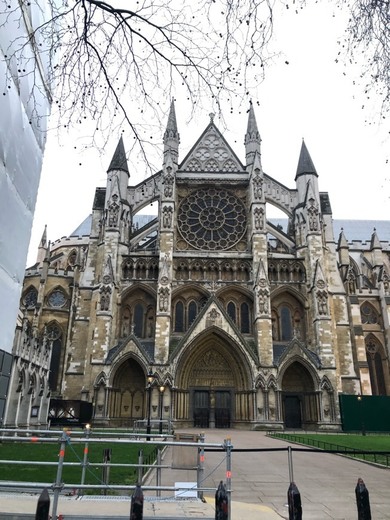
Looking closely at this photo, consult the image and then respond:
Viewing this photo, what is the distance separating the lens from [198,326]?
92.3 ft

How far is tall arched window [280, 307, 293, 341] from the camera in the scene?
3033 centimetres

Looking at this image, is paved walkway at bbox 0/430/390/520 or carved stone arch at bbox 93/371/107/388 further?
carved stone arch at bbox 93/371/107/388

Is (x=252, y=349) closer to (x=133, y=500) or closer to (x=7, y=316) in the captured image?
(x=7, y=316)

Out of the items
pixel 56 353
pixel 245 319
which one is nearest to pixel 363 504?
pixel 245 319

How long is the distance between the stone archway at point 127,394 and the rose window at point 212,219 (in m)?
10.1

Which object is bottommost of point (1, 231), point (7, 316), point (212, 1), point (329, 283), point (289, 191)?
point (7, 316)

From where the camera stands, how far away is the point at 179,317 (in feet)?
99.6

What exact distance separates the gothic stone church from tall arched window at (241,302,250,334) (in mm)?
74

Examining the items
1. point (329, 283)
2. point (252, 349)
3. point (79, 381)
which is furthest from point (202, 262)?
point (79, 381)

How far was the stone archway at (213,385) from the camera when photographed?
27544 millimetres

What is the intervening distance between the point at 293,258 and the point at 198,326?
9.03 m

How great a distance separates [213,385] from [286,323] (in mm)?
6980

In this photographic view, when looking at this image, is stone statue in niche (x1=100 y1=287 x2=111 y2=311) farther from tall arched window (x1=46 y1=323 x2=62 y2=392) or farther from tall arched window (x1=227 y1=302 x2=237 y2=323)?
tall arched window (x1=227 y1=302 x2=237 y2=323)

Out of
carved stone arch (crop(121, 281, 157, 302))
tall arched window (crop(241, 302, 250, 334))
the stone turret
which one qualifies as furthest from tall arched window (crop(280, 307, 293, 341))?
carved stone arch (crop(121, 281, 157, 302))
